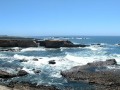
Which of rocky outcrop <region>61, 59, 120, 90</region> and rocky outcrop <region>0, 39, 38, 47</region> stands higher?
rocky outcrop <region>0, 39, 38, 47</region>

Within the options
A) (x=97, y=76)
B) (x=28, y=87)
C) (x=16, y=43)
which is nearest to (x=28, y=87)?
(x=28, y=87)

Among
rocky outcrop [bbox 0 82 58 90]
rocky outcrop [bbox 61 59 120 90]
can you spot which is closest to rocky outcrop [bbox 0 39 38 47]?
rocky outcrop [bbox 61 59 120 90]

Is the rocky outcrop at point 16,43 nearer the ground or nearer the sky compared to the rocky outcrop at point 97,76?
nearer the sky

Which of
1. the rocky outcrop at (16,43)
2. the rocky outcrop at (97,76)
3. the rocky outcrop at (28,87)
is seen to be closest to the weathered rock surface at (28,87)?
the rocky outcrop at (28,87)

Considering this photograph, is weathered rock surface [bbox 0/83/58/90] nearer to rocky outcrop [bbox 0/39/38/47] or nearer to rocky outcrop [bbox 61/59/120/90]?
rocky outcrop [bbox 61/59/120/90]

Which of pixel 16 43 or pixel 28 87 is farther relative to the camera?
pixel 16 43

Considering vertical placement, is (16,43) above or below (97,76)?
above

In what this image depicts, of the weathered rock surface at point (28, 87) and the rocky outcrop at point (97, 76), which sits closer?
the weathered rock surface at point (28, 87)

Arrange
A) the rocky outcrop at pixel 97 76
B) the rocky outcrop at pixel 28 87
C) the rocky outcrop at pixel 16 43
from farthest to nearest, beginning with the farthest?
the rocky outcrop at pixel 16 43
the rocky outcrop at pixel 97 76
the rocky outcrop at pixel 28 87

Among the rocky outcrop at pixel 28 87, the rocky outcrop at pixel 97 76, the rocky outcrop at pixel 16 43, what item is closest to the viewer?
the rocky outcrop at pixel 28 87

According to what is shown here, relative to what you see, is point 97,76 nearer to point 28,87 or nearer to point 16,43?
point 28,87

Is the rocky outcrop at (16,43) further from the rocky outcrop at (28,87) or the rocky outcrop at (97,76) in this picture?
the rocky outcrop at (28,87)

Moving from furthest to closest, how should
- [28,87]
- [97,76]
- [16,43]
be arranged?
[16,43] → [97,76] → [28,87]

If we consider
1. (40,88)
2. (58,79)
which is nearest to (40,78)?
(58,79)
